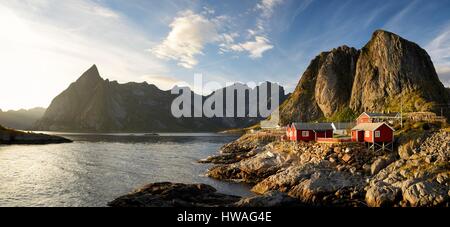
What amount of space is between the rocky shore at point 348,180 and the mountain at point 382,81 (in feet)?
279

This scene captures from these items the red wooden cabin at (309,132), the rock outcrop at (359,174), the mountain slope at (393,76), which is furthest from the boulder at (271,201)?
the mountain slope at (393,76)

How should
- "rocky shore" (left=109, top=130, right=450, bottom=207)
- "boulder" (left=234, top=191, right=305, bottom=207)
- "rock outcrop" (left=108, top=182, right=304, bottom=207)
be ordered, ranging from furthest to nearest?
"rock outcrop" (left=108, top=182, right=304, bottom=207), "rocky shore" (left=109, top=130, right=450, bottom=207), "boulder" (left=234, top=191, right=305, bottom=207)

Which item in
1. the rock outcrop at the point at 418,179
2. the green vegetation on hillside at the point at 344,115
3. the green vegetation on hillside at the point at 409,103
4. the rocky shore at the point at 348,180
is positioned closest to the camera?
the rock outcrop at the point at 418,179

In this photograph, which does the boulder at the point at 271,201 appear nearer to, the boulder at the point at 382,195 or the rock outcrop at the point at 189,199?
the rock outcrop at the point at 189,199

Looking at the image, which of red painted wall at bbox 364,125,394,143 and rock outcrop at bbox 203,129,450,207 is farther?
red painted wall at bbox 364,125,394,143

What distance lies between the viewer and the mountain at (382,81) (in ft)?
471

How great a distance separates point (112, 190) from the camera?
47.5 m

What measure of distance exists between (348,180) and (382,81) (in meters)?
138

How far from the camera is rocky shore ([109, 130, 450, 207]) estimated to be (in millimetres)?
34969

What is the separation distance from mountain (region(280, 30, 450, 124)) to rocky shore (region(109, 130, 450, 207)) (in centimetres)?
8496

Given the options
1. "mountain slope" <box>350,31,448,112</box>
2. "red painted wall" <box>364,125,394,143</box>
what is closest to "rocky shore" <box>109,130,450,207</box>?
"red painted wall" <box>364,125,394,143</box>

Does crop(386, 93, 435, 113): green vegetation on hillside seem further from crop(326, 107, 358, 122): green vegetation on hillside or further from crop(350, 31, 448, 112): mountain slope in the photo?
crop(326, 107, 358, 122): green vegetation on hillside

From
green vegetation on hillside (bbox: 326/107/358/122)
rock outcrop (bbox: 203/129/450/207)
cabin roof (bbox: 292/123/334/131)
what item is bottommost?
rock outcrop (bbox: 203/129/450/207)
